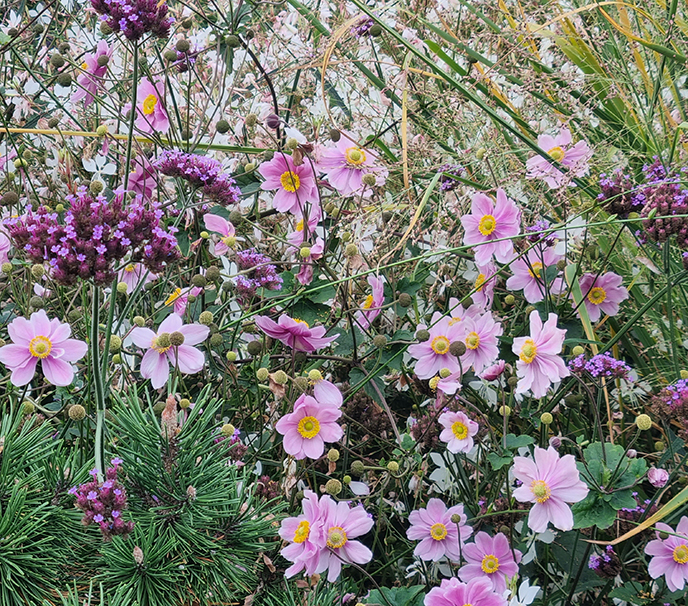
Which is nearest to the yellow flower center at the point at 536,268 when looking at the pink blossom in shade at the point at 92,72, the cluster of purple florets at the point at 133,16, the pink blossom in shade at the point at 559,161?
the pink blossom in shade at the point at 559,161

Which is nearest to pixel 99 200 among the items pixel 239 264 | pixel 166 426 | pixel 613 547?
pixel 166 426

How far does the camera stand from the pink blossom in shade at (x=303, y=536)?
25.9 inches

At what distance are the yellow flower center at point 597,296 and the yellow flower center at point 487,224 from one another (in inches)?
7.3

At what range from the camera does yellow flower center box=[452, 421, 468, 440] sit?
84cm

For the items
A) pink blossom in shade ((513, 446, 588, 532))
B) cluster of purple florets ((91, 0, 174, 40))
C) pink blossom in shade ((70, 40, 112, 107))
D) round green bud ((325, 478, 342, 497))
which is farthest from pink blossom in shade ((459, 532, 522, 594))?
pink blossom in shade ((70, 40, 112, 107))

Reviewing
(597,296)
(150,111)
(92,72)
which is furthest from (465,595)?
(92,72)

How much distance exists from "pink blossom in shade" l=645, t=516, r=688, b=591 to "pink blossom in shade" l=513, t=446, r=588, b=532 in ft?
0.42

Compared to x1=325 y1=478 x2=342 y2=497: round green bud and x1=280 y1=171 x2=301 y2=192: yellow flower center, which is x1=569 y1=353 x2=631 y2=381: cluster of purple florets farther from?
x1=280 y1=171 x2=301 y2=192: yellow flower center

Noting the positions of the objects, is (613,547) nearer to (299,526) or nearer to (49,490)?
(299,526)

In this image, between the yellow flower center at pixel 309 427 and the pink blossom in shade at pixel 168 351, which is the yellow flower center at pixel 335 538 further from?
the pink blossom in shade at pixel 168 351

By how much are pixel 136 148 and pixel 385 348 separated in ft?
1.53

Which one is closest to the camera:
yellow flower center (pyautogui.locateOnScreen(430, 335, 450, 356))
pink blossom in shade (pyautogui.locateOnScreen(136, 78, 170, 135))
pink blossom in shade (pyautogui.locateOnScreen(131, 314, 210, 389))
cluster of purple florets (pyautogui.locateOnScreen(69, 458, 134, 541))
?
cluster of purple florets (pyautogui.locateOnScreen(69, 458, 134, 541))

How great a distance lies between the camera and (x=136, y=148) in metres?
1.03

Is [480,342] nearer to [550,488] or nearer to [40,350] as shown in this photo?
[550,488]
